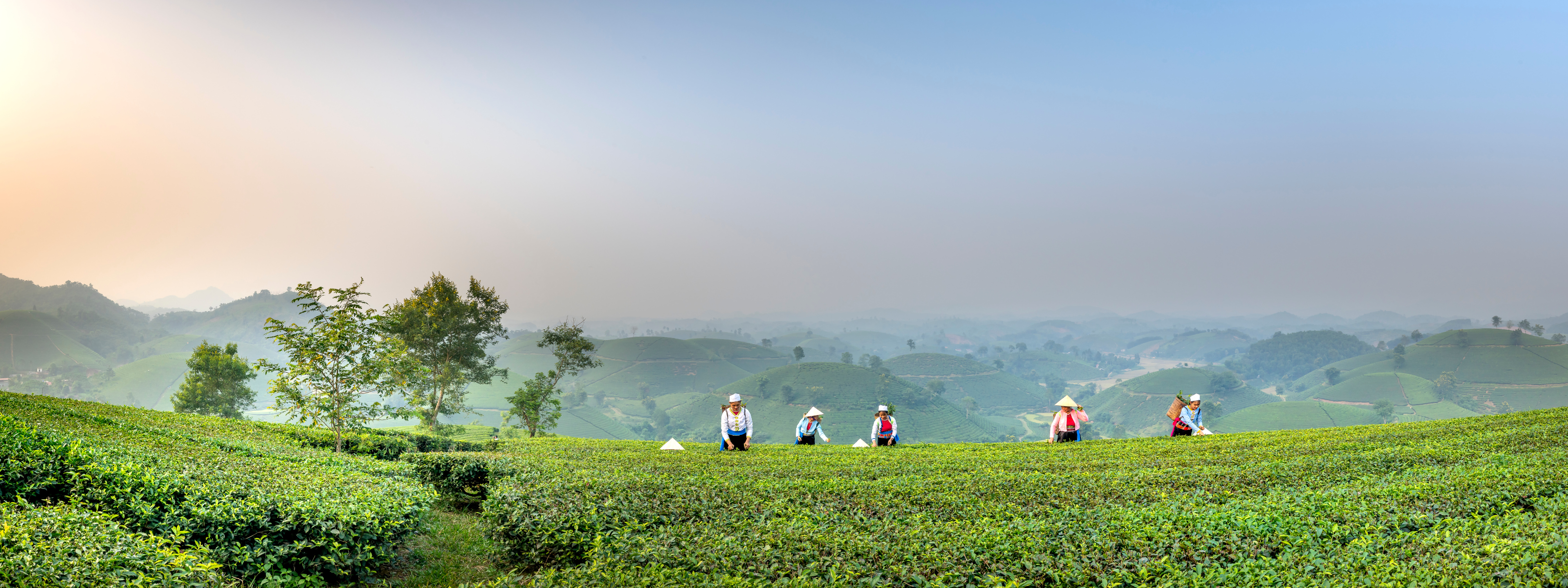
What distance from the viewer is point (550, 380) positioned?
3319 cm

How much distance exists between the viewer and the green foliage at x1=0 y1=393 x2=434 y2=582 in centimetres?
537

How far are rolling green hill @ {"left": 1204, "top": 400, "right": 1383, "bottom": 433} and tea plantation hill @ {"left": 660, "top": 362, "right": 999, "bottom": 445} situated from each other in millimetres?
42948

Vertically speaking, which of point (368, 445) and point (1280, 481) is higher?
point (1280, 481)

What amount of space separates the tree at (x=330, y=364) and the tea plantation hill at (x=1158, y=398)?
145007 mm

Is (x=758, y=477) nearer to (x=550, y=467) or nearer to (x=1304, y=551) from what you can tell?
(x=550, y=467)

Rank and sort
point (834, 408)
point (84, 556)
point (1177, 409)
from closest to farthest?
1. point (84, 556)
2. point (1177, 409)
3. point (834, 408)

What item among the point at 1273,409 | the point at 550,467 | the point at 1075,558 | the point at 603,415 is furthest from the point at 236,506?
the point at 1273,409

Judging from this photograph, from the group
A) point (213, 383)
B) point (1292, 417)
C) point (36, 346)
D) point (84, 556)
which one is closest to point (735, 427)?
point (84, 556)

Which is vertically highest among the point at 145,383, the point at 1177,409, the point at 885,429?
the point at 1177,409

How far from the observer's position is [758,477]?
8.71m

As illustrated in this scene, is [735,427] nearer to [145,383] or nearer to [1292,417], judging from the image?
[1292,417]

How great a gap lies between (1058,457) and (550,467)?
8295 millimetres

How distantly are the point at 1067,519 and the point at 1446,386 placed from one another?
178616 millimetres

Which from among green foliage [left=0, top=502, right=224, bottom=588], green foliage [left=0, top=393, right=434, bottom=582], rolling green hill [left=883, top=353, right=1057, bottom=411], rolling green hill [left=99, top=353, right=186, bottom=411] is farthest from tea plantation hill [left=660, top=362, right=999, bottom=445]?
green foliage [left=0, top=502, right=224, bottom=588]
